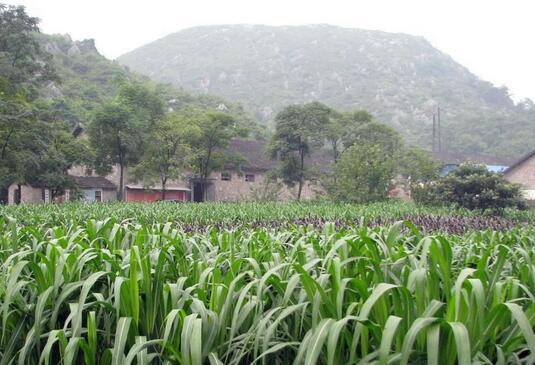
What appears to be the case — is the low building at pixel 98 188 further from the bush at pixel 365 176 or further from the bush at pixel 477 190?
the bush at pixel 477 190

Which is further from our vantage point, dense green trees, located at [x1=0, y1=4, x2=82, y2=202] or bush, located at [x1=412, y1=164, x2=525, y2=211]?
dense green trees, located at [x1=0, y1=4, x2=82, y2=202]

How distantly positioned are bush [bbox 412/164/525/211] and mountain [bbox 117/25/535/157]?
39711 millimetres

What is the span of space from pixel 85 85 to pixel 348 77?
217 ft

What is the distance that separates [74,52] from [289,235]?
65730 mm

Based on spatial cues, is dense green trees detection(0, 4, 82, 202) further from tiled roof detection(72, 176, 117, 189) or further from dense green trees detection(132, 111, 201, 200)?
tiled roof detection(72, 176, 117, 189)

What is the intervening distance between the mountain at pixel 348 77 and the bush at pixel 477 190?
3971cm

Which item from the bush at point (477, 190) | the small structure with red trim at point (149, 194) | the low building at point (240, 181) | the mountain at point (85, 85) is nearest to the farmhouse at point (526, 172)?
the low building at point (240, 181)

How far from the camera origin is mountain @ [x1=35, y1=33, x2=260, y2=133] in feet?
143

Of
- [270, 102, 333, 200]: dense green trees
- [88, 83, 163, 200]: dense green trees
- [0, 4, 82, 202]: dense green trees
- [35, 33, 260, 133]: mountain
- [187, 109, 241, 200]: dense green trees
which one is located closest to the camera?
[0, 4, 82, 202]: dense green trees

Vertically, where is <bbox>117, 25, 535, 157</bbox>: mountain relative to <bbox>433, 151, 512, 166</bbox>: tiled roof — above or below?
above

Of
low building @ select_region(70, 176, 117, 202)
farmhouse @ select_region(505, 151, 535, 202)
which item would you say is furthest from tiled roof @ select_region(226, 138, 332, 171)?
farmhouse @ select_region(505, 151, 535, 202)

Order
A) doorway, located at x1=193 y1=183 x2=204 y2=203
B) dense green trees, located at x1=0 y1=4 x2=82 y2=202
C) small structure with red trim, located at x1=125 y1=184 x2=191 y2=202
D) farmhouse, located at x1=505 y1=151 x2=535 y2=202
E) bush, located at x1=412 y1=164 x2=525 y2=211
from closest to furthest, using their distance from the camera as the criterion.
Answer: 1. bush, located at x1=412 y1=164 x2=525 y2=211
2. dense green trees, located at x1=0 y1=4 x2=82 y2=202
3. farmhouse, located at x1=505 y1=151 x2=535 y2=202
4. small structure with red trim, located at x1=125 y1=184 x2=191 y2=202
5. doorway, located at x1=193 y1=183 x2=204 y2=203

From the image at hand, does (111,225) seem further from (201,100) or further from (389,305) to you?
(201,100)

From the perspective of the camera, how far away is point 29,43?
90.8ft
